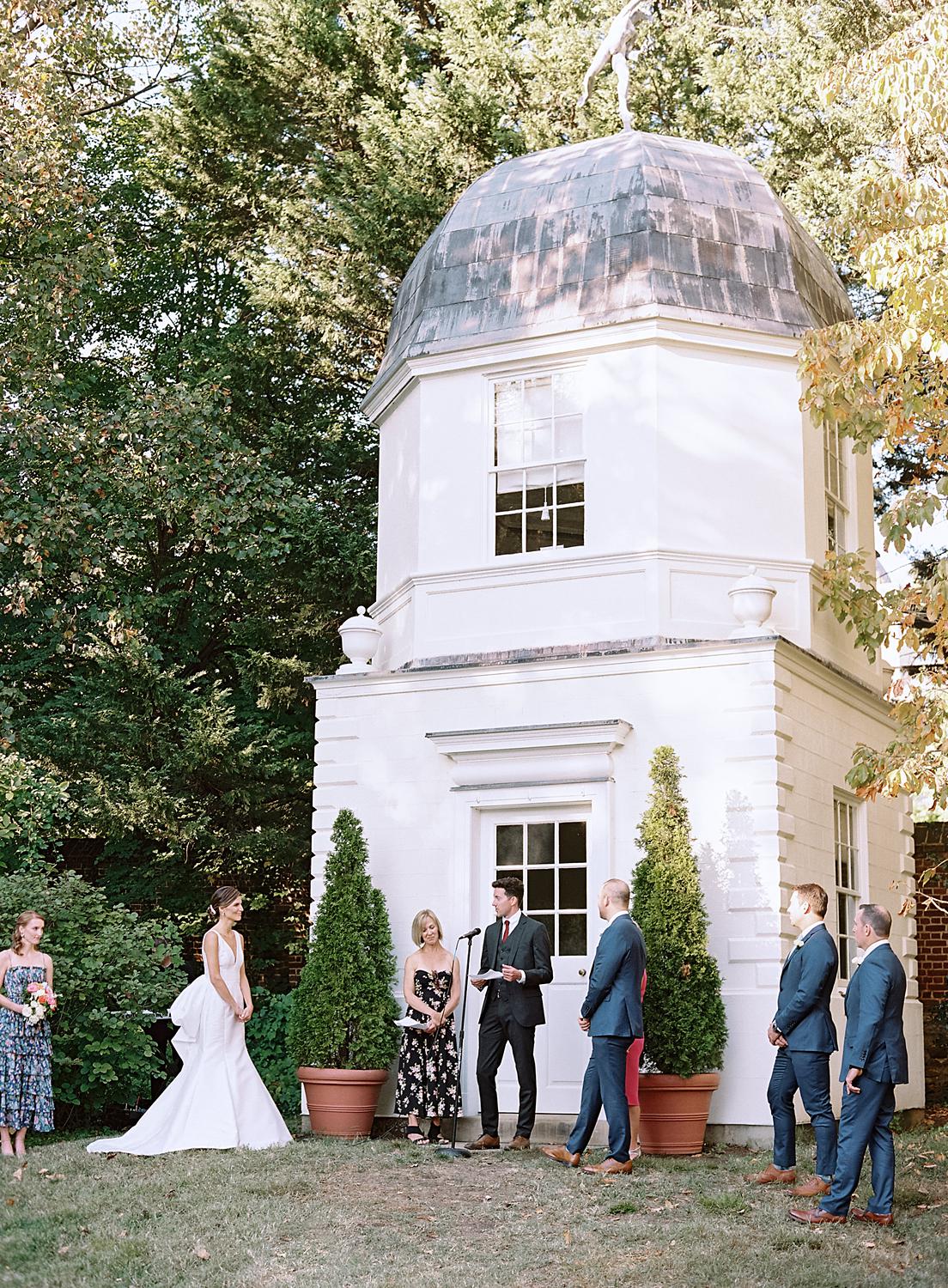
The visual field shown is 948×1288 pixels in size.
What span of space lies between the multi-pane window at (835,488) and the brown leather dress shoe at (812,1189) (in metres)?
6.86

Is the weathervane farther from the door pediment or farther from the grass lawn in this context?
the grass lawn

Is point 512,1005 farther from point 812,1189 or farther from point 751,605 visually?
point 751,605

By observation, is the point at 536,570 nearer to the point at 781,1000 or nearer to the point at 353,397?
the point at 781,1000

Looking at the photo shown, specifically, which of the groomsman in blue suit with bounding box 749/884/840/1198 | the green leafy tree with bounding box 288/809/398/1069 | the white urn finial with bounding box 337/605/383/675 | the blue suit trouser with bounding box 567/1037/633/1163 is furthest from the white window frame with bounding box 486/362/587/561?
the groomsman in blue suit with bounding box 749/884/840/1198

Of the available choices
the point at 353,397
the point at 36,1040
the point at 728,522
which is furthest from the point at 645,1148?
the point at 353,397

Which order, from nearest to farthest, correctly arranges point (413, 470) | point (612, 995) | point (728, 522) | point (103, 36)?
point (612, 995)
point (728, 522)
point (413, 470)
point (103, 36)

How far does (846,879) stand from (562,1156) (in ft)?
14.9

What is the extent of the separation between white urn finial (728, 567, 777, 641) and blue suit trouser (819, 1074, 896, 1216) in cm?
474

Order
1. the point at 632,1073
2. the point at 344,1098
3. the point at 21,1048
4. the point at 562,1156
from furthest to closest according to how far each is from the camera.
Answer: the point at 344,1098 < the point at 21,1048 < the point at 632,1073 < the point at 562,1156

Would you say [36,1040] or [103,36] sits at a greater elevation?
[103,36]

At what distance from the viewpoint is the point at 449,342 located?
1398 cm

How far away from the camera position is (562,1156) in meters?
10.2

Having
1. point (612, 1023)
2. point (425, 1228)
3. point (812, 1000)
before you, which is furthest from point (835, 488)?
point (425, 1228)

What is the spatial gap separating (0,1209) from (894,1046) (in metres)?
5.15
